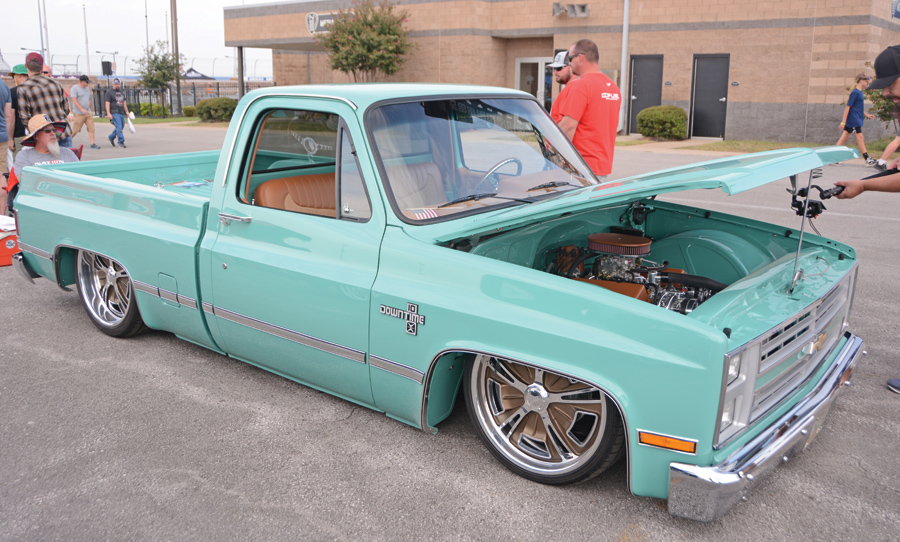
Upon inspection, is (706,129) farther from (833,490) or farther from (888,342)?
(833,490)

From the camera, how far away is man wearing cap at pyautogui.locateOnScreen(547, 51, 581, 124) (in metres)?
6.08

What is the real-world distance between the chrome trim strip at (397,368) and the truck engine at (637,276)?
1.02m

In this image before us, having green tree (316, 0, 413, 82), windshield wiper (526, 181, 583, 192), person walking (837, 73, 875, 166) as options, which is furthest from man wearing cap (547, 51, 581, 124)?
green tree (316, 0, 413, 82)

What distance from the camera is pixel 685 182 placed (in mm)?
2871

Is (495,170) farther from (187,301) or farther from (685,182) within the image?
(187,301)

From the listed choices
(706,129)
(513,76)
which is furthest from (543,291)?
(513,76)

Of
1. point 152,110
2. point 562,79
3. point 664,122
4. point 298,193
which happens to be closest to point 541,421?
point 298,193

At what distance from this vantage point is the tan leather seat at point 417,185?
3492 mm

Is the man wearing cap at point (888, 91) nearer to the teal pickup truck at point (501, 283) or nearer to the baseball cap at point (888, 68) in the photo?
the baseball cap at point (888, 68)

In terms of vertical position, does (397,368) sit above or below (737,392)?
below

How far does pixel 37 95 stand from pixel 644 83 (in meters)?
20.0

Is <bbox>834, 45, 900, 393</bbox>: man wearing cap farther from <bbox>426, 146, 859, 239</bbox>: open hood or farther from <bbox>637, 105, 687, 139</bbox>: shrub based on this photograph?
<bbox>637, 105, 687, 139</bbox>: shrub

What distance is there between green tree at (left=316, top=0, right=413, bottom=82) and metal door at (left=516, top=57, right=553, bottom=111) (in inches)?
185

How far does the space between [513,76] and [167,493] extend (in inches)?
1090
